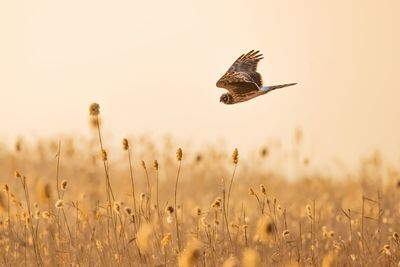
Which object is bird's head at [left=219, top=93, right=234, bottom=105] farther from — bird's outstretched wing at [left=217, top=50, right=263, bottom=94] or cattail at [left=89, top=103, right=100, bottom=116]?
cattail at [left=89, top=103, right=100, bottom=116]

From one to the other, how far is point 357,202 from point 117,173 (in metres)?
4.18

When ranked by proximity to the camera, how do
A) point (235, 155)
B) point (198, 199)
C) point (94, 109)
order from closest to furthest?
1. point (235, 155)
2. point (94, 109)
3. point (198, 199)

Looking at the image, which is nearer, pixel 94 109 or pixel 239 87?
pixel 94 109

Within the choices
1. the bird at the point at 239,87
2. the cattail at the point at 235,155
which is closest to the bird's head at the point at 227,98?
the bird at the point at 239,87

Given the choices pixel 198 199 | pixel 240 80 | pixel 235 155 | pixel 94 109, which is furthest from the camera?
pixel 198 199

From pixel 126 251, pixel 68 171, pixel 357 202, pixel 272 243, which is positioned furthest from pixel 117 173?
pixel 126 251

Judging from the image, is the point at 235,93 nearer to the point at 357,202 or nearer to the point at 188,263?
the point at 188,263

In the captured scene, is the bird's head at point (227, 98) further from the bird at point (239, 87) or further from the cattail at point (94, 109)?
the cattail at point (94, 109)

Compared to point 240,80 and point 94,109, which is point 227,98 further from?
point 94,109

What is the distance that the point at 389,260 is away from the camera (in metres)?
4.51

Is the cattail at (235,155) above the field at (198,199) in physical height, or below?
above

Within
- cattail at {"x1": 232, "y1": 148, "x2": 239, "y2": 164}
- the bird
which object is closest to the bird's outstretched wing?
the bird

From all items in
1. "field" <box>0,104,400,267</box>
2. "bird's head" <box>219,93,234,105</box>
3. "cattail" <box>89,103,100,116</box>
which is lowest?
"field" <box>0,104,400,267</box>

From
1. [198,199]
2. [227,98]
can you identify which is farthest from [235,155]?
[198,199]
